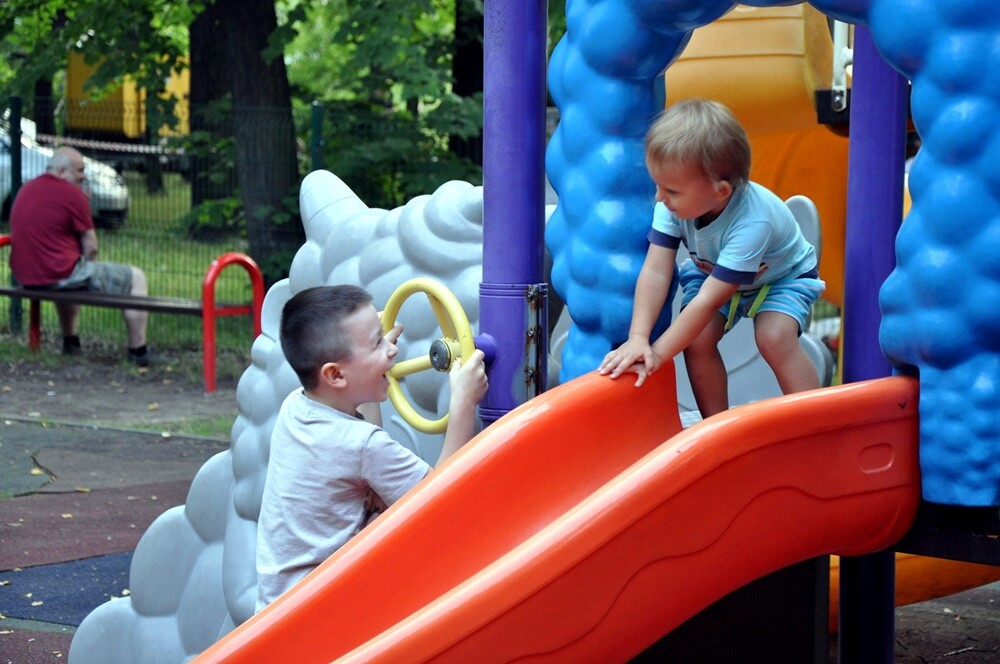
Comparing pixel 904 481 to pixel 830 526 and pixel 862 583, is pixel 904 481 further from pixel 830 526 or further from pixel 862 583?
pixel 862 583

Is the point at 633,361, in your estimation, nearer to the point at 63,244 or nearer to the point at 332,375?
the point at 332,375

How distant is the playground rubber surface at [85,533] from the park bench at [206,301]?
1.15 meters

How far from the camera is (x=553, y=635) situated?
6.98 feet

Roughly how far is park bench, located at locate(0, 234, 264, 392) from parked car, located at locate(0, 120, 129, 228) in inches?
57.4

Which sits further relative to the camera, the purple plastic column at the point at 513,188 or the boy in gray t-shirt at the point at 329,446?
the purple plastic column at the point at 513,188

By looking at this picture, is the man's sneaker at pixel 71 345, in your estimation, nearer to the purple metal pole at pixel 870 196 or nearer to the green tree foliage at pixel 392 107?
the green tree foliage at pixel 392 107

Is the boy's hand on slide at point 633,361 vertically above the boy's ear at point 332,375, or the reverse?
the boy's hand on slide at point 633,361

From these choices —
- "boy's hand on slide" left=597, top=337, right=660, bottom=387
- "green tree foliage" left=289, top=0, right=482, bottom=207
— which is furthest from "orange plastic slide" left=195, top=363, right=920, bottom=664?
"green tree foliage" left=289, top=0, right=482, bottom=207

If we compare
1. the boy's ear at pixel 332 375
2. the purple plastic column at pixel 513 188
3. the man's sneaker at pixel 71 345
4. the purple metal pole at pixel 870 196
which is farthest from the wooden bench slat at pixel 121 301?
the purple metal pole at pixel 870 196

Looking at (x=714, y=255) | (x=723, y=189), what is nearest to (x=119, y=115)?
(x=714, y=255)

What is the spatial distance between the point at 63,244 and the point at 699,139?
24.9 ft

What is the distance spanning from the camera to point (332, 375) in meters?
2.72

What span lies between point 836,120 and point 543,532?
10.4ft

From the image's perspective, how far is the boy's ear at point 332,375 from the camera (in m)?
2.72
